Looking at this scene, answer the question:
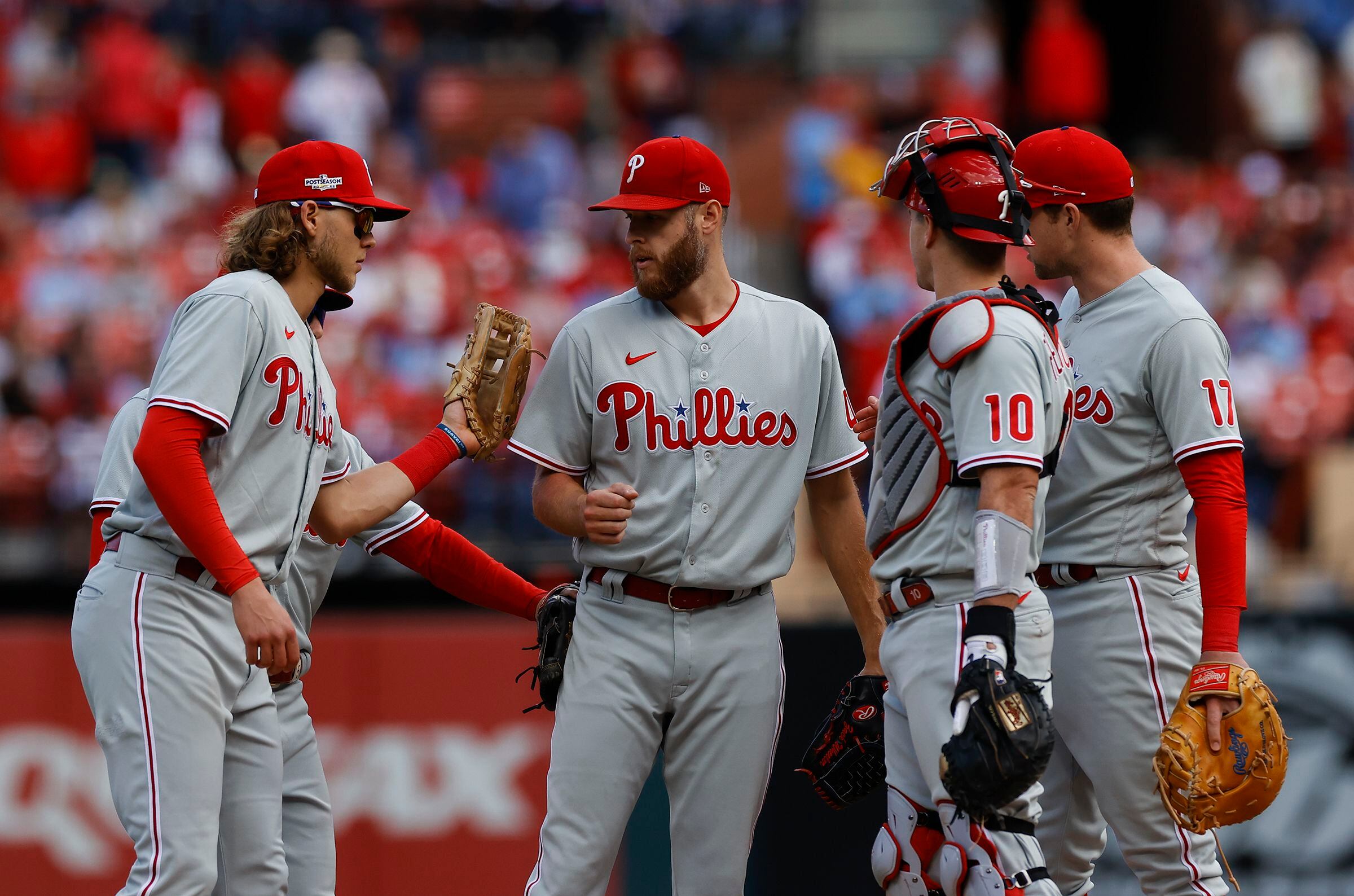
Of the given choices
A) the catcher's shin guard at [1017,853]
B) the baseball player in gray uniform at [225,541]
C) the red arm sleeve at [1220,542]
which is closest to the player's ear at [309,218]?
the baseball player in gray uniform at [225,541]

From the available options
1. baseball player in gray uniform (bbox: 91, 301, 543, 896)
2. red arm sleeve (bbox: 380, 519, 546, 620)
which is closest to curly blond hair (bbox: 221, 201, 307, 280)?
baseball player in gray uniform (bbox: 91, 301, 543, 896)

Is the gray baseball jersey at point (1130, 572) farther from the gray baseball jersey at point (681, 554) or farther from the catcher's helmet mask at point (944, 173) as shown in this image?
the gray baseball jersey at point (681, 554)

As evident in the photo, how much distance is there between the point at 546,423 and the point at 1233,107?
49.9 ft

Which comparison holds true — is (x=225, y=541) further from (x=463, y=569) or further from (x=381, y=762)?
(x=381, y=762)

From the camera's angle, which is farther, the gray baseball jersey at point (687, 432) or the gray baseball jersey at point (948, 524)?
the gray baseball jersey at point (687, 432)

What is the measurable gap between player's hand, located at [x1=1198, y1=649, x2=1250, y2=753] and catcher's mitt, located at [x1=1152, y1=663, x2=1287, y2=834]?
1cm

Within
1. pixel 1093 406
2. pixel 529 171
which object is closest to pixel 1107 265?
pixel 1093 406

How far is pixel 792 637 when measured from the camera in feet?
25.1

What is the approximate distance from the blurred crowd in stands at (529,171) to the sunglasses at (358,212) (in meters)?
4.87

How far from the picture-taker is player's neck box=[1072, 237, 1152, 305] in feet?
15.7

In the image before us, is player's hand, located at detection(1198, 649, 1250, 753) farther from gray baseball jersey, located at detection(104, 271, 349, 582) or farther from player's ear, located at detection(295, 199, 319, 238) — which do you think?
player's ear, located at detection(295, 199, 319, 238)

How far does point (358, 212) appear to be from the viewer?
4516mm

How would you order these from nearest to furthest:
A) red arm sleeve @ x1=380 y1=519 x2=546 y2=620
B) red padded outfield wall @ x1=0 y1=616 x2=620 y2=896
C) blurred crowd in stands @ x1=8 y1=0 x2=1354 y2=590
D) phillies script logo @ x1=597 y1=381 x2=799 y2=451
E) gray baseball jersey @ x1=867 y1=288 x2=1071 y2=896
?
1. gray baseball jersey @ x1=867 y1=288 x2=1071 y2=896
2. phillies script logo @ x1=597 y1=381 x2=799 y2=451
3. red arm sleeve @ x1=380 y1=519 x2=546 y2=620
4. red padded outfield wall @ x1=0 y1=616 x2=620 y2=896
5. blurred crowd in stands @ x1=8 y1=0 x2=1354 y2=590

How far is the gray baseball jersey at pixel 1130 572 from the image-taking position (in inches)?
177
